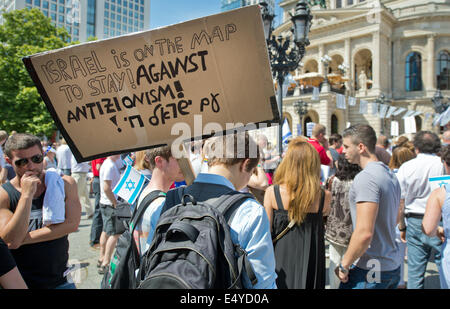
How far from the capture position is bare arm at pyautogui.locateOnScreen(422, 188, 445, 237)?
2484 mm

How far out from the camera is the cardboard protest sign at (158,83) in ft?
5.39

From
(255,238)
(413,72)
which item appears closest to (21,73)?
(255,238)

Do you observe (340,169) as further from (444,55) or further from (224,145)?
(444,55)

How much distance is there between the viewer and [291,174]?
106 inches

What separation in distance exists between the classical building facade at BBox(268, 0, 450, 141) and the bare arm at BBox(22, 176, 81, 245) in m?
32.4

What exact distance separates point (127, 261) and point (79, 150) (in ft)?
2.31

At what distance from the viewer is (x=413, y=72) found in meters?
38.1

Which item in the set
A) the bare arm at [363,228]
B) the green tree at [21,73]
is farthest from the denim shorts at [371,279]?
the green tree at [21,73]

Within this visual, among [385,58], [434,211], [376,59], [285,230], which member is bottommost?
[285,230]

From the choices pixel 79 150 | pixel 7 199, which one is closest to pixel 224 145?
pixel 79 150

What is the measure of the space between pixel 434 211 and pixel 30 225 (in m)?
3.15

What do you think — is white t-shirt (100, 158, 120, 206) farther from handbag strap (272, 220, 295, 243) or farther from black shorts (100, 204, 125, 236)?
handbag strap (272, 220, 295, 243)

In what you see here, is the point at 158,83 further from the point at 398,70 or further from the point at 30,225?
the point at 398,70

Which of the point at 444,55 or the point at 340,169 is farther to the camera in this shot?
the point at 444,55
